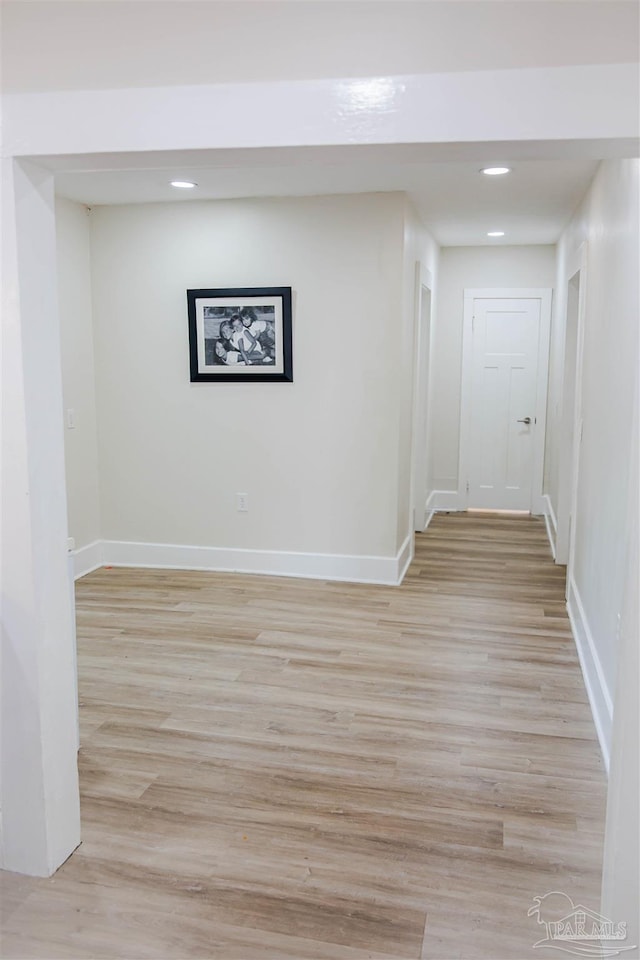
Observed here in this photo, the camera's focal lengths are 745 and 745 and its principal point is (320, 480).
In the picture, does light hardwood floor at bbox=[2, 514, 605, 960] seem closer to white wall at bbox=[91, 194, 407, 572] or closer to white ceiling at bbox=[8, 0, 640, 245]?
white wall at bbox=[91, 194, 407, 572]

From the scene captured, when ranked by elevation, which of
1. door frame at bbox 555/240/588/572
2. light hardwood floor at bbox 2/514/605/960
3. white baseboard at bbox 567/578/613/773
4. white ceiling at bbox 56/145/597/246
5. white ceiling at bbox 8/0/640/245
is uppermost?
white ceiling at bbox 56/145/597/246

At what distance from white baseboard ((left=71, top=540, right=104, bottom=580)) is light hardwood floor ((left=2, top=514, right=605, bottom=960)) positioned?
0.67 m

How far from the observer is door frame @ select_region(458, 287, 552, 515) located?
6812mm

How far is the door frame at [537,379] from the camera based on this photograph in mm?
6812

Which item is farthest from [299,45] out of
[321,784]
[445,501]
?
[445,501]

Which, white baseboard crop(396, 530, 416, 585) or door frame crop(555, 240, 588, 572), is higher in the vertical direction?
door frame crop(555, 240, 588, 572)

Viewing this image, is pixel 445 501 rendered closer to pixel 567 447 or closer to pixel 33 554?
pixel 567 447

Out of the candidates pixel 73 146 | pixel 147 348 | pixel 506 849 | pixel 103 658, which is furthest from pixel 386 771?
pixel 147 348

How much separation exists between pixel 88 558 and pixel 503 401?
4022 mm

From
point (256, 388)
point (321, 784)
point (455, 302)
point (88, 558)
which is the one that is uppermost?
point (455, 302)

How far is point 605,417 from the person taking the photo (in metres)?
3.27

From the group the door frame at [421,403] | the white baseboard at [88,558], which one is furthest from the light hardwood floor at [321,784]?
the door frame at [421,403]

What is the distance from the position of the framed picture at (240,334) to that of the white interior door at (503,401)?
9.05ft

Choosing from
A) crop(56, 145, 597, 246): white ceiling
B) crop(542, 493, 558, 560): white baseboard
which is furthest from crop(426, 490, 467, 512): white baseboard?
crop(56, 145, 597, 246): white ceiling
